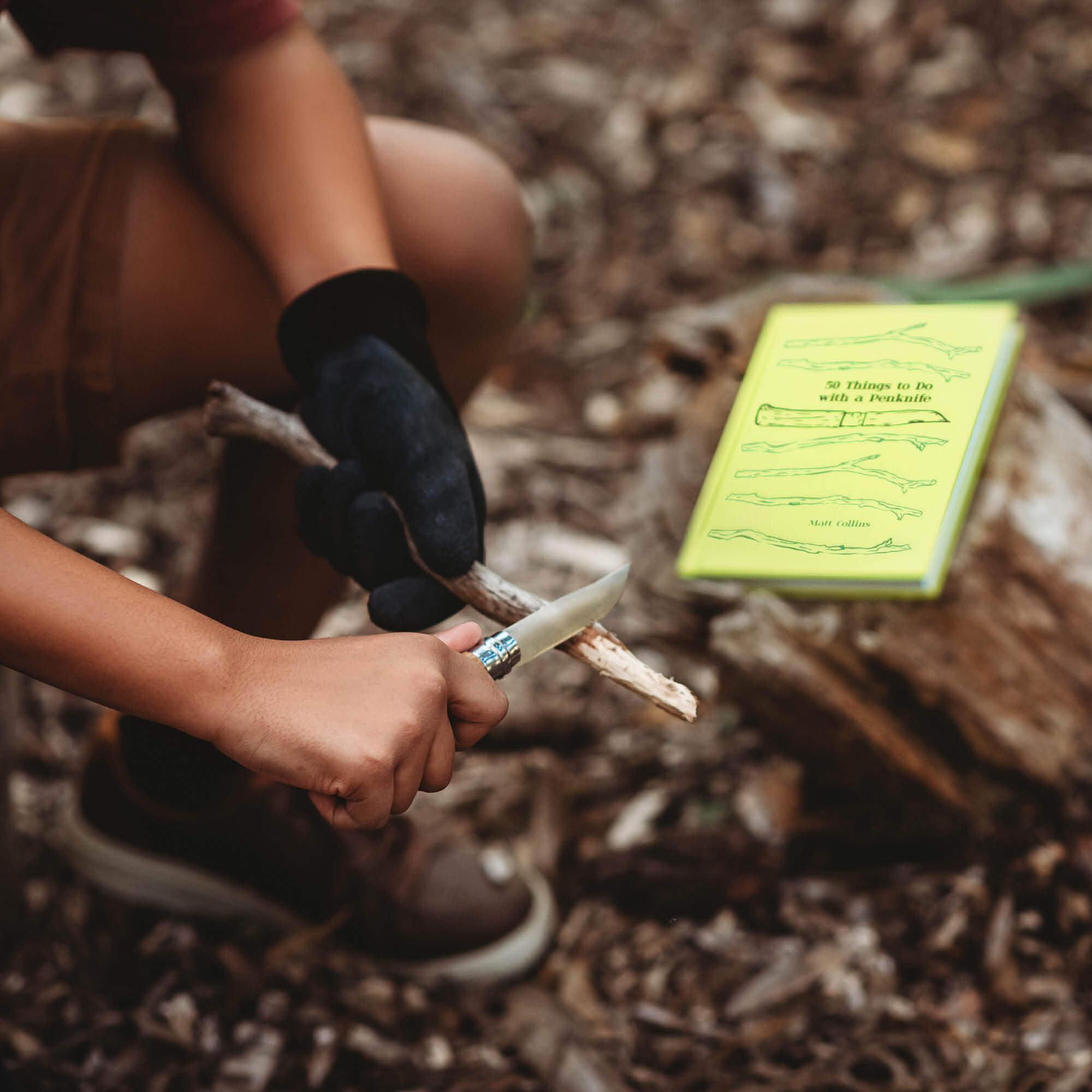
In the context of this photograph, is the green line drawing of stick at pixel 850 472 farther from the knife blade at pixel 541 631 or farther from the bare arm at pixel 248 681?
the bare arm at pixel 248 681

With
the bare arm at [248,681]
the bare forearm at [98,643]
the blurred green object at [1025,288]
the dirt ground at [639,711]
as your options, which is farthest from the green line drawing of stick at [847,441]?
the blurred green object at [1025,288]

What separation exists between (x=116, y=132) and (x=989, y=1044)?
4.21ft

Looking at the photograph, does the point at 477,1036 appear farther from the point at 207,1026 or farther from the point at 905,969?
the point at 905,969

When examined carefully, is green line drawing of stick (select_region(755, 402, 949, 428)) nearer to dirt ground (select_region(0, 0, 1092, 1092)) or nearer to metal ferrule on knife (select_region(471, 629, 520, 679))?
metal ferrule on knife (select_region(471, 629, 520, 679))

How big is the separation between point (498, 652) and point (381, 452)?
0.18m

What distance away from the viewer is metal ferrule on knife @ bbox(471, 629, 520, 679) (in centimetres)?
76

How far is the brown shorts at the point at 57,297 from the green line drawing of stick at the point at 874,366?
2.05 ft

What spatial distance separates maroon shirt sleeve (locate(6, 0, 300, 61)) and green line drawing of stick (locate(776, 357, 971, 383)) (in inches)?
22.4

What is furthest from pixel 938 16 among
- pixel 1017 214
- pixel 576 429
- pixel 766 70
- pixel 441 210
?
pixel 441 210

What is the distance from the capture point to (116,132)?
44.3 inches

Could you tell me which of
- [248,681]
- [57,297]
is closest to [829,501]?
[248,681]

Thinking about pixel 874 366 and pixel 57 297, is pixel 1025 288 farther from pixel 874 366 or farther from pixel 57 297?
pixel 57 297

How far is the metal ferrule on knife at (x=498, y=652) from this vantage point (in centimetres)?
76

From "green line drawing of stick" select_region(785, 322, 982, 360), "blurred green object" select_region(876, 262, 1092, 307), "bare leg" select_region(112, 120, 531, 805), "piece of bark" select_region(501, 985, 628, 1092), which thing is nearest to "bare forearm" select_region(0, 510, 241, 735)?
"bare leg" select_region(112, 120, 531, 805)
